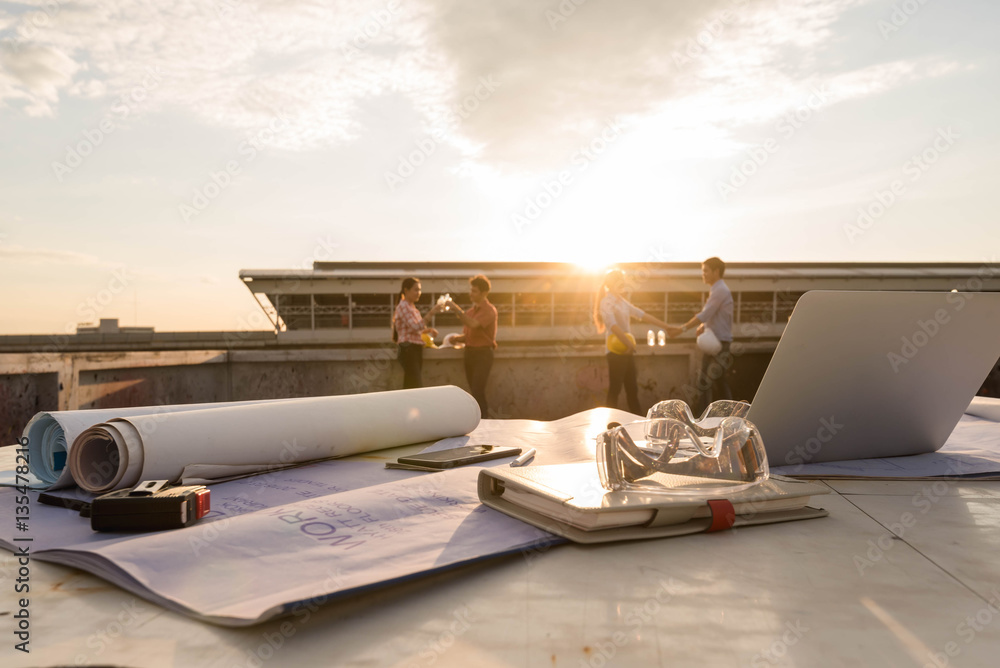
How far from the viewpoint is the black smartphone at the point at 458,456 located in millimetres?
1698

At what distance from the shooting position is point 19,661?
0.67 m

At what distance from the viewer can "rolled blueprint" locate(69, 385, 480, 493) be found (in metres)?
1.42

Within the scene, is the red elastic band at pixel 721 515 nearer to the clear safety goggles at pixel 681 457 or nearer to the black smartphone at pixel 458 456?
the clear safety goggles at pixel 681 457

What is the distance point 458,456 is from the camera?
179 cm

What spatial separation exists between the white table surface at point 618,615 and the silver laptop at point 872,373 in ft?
2.02

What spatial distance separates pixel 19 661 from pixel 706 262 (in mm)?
4714

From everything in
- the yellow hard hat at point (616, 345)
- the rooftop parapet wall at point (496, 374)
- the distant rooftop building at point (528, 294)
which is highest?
the distant rooftop building at point (528, 294)

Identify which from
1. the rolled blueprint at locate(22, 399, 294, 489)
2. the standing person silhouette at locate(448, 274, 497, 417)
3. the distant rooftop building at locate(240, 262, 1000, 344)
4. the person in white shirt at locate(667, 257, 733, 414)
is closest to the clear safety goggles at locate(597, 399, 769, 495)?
the rolled blueprint at locate(22, 399, 294, 489)

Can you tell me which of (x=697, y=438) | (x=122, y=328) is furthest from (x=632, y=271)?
(x=122, y=328)

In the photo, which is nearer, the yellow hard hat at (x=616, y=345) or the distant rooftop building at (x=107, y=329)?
the yellow hard hat at (x=616, y=345)

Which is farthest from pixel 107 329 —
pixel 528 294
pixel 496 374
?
pixel 496 374

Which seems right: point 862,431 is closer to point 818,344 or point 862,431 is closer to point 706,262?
point 818,344

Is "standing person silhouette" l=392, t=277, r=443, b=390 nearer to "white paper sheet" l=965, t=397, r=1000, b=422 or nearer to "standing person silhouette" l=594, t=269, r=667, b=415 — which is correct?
"standing person silhouette" l=594, t=269, r=667, b=415

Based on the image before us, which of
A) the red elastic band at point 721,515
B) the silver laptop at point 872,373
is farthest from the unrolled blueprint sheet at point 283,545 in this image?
the silver laptop at point 872,373
